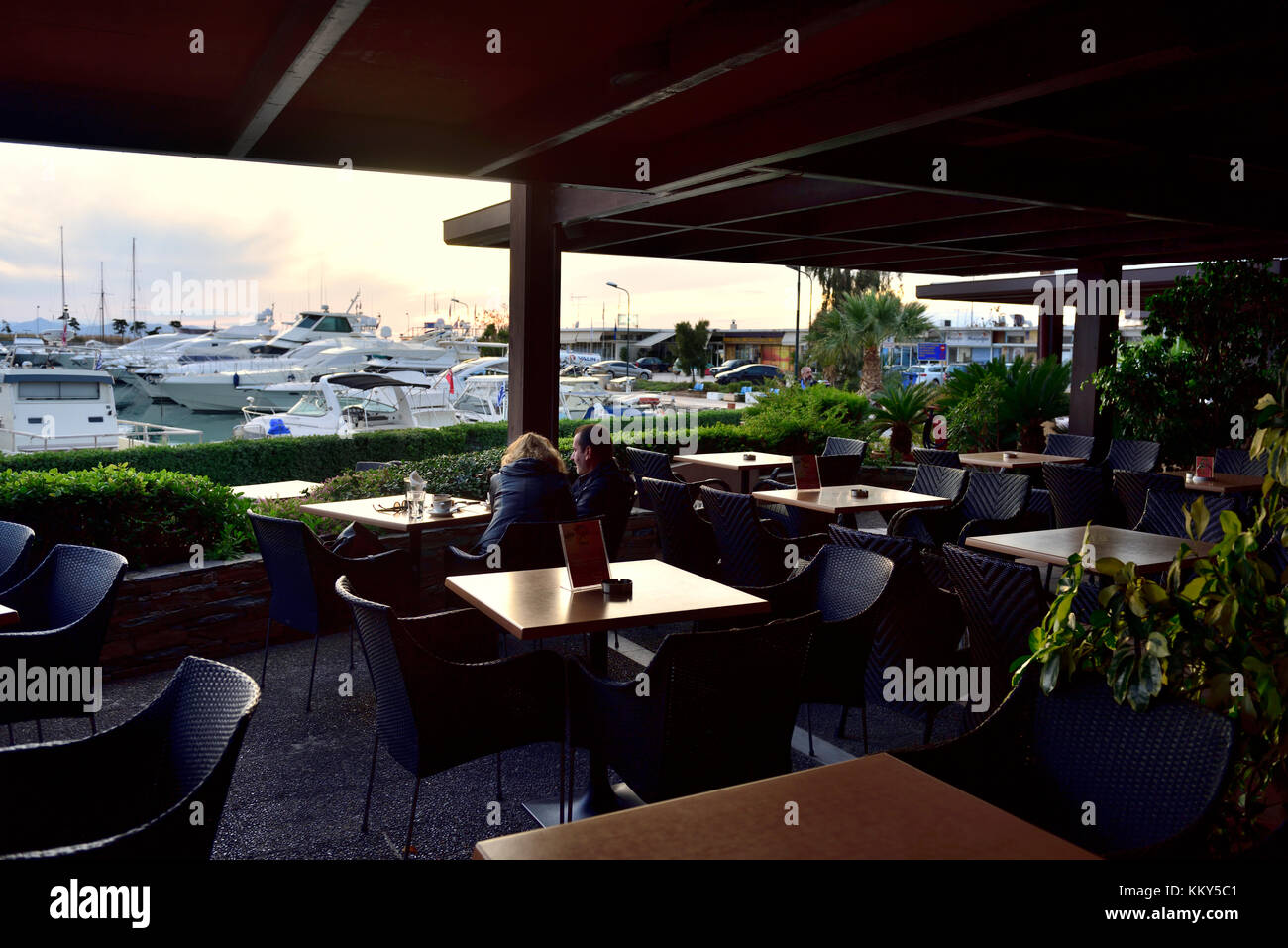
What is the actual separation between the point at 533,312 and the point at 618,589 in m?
3.93

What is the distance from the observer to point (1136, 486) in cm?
649

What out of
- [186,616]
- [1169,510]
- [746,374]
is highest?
[746,374]

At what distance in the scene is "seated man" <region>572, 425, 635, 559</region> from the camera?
5.50 meters

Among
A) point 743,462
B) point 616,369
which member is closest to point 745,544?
point 743,462

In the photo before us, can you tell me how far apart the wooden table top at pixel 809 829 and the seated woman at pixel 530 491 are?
10.5 feet

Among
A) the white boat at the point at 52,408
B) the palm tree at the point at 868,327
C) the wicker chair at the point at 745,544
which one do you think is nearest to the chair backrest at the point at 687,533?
the wicker chair at the point at 745,544

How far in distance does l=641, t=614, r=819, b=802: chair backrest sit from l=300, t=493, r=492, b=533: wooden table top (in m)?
2.67

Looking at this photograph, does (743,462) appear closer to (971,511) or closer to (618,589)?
(971,511)

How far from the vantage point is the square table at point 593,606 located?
10.2 feet

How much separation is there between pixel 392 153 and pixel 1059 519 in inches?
217

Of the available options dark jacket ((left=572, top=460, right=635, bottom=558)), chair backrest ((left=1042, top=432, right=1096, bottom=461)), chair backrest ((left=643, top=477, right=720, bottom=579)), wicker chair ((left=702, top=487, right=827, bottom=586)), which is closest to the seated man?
dark jacket ((left=572, top=460, right=635, bottom=558))
